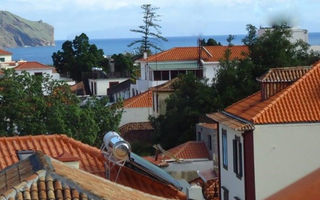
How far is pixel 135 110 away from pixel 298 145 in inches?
1243

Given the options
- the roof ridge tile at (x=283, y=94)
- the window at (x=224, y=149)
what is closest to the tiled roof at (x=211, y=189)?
the window at (x=224, y=149)

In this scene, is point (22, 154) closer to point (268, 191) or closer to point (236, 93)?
point (268, 191)

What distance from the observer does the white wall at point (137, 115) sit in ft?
174

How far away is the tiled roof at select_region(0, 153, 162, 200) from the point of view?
10086 mm

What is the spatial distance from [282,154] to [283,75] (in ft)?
10.0

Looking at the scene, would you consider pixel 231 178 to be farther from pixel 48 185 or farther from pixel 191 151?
pixel 48 185

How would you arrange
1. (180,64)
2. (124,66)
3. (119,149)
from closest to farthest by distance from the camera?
(119,149), (180,64), (124,66)

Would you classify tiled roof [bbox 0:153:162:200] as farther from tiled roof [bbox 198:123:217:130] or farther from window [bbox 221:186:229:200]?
tiled roof [bbox 198:123:217:130]

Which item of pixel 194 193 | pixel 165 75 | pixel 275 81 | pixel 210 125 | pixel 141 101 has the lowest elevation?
pixel 141 101

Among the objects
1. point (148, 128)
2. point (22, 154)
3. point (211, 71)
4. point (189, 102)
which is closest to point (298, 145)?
point (22, 154)

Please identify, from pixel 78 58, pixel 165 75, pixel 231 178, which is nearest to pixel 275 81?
pixel 231 178

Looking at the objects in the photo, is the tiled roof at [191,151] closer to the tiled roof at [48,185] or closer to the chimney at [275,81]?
the chimney at [275,81]

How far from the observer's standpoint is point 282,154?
22.3m

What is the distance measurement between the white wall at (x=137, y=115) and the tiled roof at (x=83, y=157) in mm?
34896
